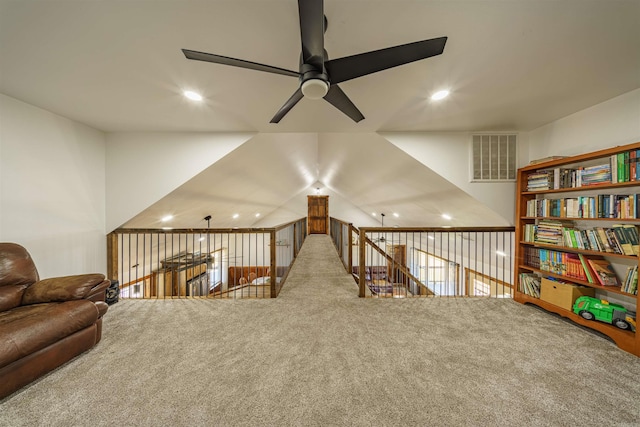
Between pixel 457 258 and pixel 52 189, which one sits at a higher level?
pixel 52 189

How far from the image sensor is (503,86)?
206cm

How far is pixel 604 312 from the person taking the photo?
213 centimetres

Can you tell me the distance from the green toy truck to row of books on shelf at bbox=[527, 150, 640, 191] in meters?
1.19

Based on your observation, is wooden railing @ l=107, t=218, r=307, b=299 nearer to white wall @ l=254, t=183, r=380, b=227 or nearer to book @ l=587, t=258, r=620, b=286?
white wall @ l=254, t=183, r=380, b=227

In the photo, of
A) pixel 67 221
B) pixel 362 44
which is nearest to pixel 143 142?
pixel 67 221

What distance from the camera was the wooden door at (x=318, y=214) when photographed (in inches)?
422

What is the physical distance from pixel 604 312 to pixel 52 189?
6.04 meters

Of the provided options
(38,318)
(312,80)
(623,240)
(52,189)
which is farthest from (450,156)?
(52,189)

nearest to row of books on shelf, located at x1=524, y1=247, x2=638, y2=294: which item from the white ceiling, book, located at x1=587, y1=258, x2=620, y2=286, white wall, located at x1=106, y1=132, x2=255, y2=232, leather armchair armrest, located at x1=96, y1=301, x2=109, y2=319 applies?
book, located at x1=587, y1=258, x2=620, y2=286

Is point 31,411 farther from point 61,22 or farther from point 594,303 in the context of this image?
point 594,303

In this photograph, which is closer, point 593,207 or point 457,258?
point 593,207

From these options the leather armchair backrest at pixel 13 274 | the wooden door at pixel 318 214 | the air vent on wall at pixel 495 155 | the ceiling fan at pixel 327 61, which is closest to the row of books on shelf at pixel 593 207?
the air vent on wall at pixel 495 155

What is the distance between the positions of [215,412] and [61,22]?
8.45 ft

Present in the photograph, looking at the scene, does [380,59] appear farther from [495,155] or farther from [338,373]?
[495,155]
